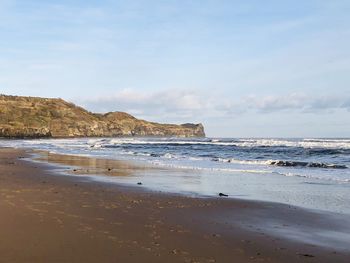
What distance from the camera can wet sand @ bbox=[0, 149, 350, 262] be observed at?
601 cm

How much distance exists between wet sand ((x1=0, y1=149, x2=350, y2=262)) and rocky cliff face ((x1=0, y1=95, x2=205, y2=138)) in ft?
351

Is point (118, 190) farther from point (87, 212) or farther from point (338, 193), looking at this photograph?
point (338, 193)

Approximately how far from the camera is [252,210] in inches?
389

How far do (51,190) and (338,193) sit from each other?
8.09m

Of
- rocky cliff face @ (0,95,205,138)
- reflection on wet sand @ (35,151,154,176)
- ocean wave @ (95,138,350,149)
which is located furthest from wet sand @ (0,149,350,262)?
rocky cliff face @ (0,95,205,138)

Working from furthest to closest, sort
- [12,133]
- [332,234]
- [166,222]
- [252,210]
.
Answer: [12,133] < [252,210] < [166,222] < [332,234]

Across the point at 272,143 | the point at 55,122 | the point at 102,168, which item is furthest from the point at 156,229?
the point at 55,122

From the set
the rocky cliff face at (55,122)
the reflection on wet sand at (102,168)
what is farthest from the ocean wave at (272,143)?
the rocky cliff face at (55,122)

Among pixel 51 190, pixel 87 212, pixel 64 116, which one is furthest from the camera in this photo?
pixel 64 116

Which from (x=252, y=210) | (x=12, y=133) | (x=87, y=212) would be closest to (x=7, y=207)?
(x=87, y=212)

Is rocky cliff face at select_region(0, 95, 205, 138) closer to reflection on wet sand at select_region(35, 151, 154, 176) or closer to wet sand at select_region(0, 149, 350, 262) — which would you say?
reflection on wet sand at select_region(35, 151, 154, 176)

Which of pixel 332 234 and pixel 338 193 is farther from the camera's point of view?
pixel 338 193

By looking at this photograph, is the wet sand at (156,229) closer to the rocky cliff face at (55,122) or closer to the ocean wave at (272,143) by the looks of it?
the ocean wave at (272,143)

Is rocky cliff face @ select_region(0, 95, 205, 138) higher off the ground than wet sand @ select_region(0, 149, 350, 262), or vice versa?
rocky cliff face @ select_region(0, 95, 205, 138)
